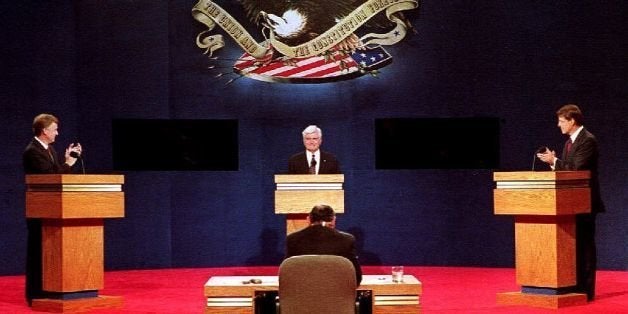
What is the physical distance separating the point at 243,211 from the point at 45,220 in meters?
3.50

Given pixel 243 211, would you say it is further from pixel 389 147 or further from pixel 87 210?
pixel 87 210

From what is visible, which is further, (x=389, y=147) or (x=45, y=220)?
(x=389, y=147)

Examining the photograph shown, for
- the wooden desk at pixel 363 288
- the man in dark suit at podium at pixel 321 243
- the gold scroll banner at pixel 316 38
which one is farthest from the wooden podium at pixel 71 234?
the gold scroll banner at pixel 316 38

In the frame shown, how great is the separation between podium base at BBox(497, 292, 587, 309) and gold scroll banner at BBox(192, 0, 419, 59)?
13.3 ft

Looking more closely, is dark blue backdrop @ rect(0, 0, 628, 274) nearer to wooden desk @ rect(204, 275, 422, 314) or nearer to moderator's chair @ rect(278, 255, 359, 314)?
wooden desk @ rect(204, 275, 422, 314)

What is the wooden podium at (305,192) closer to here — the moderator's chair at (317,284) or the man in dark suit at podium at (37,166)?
the man in dark suit at podium at (37,166)

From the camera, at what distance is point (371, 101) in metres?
10.6

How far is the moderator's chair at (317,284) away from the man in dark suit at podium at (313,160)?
11.9 feet

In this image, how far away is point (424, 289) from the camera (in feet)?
27.4

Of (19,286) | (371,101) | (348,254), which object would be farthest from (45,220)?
(371,101)

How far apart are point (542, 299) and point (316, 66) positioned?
4.39 m

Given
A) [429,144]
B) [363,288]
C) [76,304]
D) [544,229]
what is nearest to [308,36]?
[429,144]

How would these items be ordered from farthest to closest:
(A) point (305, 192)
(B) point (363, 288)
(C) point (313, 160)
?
(C) point (313, 160) → (A) point (305, 192) → (B) point (363, 288)

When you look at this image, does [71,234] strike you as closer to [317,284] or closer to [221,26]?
[317,284]
